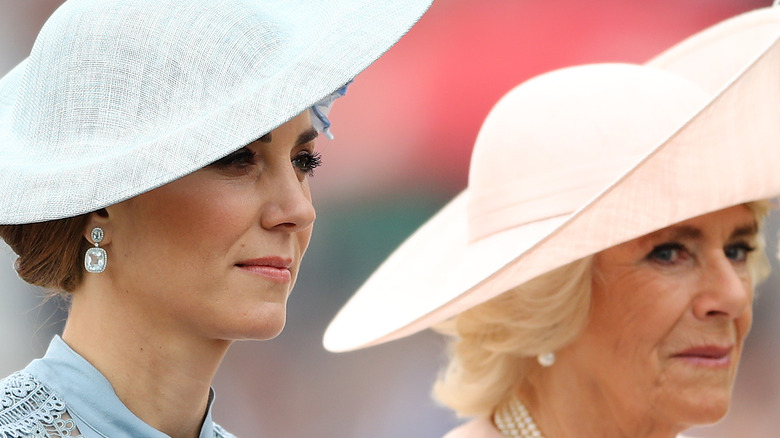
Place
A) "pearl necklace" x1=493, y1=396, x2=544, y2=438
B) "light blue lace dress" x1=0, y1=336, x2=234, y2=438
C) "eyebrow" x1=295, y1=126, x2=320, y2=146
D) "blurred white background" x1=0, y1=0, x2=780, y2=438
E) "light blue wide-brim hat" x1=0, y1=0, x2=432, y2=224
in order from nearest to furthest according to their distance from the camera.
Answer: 1. "light blue wide-brim hat" x1=0, y1=0, x2=432, y2=224
2. "light blue lace dress" x1=0, y1=336, x2=234, y2=438
3. "eyebrow" x1=295, y1=126, x2=320, y2=146
4. "pearl necklace" x1=493, y1=396, x2=544, y2=438
5. "blurred white background" x1=0, y1=0, x2=780, y2=438

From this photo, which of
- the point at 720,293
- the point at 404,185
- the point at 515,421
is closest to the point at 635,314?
the point at 720,293

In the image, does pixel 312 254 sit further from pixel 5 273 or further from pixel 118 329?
pixel 118 329

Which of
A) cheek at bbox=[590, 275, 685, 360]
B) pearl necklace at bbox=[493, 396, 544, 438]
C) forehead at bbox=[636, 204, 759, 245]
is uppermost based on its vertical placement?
forehead at bbox=[636, 204, 759, 245]

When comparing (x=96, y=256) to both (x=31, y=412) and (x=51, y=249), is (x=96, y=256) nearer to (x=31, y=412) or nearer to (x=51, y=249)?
(x=51, y=249)

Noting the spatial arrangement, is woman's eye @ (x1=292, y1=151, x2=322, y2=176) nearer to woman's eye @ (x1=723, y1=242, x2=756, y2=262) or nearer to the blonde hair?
the blonde hair

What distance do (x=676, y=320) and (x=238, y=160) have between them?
4.10 feet

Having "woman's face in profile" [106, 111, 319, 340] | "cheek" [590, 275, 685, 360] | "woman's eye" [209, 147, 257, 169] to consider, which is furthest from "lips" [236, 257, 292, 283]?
"cheek" [590, 275, 685, 360]

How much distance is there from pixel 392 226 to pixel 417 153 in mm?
407

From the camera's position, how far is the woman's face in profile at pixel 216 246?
5.16ft

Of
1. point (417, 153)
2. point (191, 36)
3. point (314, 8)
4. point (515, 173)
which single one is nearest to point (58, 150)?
point (191, 36)

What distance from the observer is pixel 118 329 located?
5.40 feet

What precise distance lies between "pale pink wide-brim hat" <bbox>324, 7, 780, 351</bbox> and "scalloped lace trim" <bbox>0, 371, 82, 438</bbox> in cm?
100

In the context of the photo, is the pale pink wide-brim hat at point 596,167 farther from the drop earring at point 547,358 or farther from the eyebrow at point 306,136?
the eyebrow at point 306,136

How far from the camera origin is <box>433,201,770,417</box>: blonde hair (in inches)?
98.9
